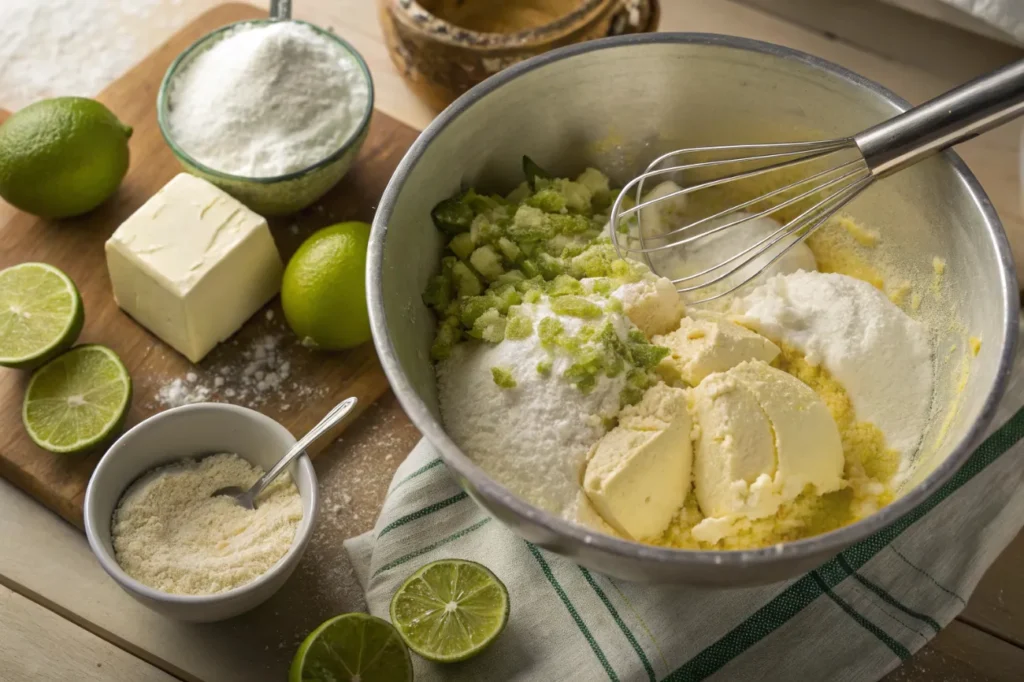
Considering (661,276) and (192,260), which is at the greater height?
(661,276)

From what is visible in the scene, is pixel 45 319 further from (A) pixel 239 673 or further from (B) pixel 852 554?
(B) pixel 852 554

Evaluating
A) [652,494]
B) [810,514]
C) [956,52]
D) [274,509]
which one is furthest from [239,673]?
[956,52]

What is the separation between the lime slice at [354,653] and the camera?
1156mm

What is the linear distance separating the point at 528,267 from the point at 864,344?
46 centimetres

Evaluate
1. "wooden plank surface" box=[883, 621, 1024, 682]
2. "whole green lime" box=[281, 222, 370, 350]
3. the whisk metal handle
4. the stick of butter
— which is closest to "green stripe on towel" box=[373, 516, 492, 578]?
the stick of butter

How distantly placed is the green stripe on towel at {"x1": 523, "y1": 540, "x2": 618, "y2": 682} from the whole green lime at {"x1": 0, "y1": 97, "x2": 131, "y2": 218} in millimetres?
903

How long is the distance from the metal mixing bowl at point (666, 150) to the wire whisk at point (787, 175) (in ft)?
0.15

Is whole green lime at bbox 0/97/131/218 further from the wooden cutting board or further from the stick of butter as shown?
the stick of butter

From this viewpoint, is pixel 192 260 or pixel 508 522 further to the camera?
pixel 192 260

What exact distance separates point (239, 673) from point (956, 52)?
1640mm

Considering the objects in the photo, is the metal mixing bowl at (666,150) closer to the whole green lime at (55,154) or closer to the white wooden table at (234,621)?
the white wooden table at (234,621)

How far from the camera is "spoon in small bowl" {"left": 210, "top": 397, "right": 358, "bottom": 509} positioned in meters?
1.29

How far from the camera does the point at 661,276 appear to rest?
4.58 ft

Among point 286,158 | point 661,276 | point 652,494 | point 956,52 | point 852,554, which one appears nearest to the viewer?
point 652,494
